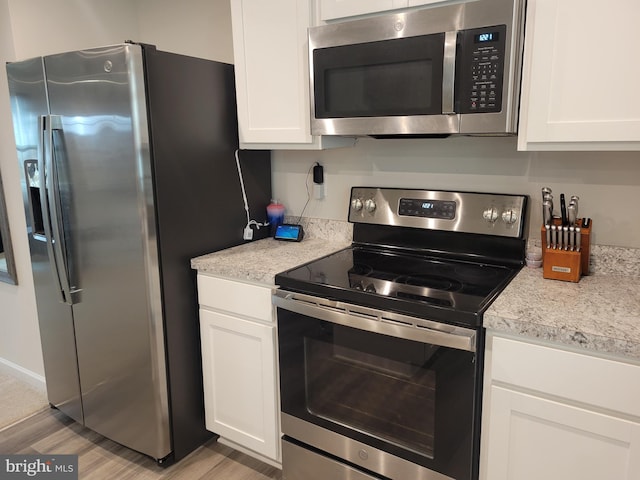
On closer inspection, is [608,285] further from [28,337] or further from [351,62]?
[28,337]

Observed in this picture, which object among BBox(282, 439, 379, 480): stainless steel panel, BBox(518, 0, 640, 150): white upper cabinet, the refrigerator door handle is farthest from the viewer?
the refrigerator door handle

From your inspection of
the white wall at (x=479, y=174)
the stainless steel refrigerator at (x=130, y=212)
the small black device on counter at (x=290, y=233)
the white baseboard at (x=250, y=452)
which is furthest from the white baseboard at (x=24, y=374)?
the white wall at (x=479, y=174)

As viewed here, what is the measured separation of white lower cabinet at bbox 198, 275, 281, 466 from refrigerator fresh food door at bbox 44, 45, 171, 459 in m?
0.20

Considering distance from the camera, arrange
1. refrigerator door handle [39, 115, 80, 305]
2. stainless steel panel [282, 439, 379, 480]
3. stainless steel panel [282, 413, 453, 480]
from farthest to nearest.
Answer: refrigerator door handle [39, 115, 80, 305] → stainless steel panel [282, 439, 379, 480] → stainless steel panel [282, 413, 453, 480]

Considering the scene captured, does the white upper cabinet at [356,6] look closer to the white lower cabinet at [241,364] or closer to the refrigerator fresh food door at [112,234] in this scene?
the refrigerator fresh food door at [112,234]

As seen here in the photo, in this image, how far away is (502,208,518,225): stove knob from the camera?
1836 millimetres

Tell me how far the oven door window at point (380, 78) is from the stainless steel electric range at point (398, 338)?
Result: 1.44 ft

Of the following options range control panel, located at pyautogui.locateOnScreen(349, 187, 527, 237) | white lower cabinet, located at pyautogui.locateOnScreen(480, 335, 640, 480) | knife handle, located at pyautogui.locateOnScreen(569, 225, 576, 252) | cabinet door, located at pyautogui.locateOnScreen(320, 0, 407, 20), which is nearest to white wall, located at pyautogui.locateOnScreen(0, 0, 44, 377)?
cabinet door, located at pyautogui.locateOnScreen(320, 0, 407, 20)

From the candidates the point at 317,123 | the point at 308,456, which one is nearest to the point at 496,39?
the point at 317,123

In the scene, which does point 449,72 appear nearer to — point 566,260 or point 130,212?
point 566,260

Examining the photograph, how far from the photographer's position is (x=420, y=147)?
2.08m

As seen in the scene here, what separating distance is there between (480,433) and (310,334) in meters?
0.64

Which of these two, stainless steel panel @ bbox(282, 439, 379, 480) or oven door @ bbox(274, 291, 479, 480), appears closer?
oven door @ bbox(274, 291, 479, 480)

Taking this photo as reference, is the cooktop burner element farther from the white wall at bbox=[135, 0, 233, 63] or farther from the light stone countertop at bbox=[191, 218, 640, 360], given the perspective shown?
the white wall at bbox=[135, 0, 233, 63]
